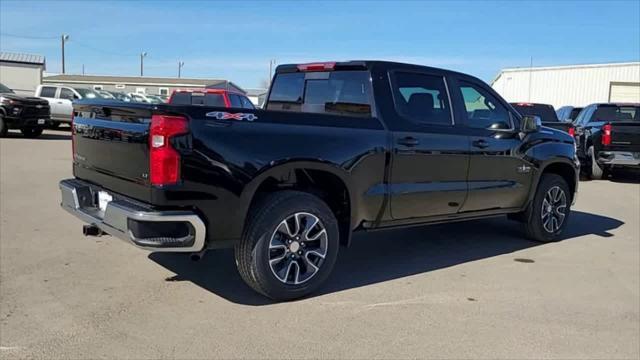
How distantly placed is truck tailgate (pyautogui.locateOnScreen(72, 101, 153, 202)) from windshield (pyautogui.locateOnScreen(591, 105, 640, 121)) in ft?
42.8

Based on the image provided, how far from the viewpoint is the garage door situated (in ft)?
122

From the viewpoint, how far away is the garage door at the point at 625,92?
3731cm

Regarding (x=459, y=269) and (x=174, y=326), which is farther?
(x=459, y=269)

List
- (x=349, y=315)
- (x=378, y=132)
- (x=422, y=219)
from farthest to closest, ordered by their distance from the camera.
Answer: (x=422, y=219)
(x=378, y=132)
(x=349, y=315)

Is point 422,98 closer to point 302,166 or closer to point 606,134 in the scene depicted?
point 302,166

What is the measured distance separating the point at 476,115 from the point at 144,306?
3.82 meters

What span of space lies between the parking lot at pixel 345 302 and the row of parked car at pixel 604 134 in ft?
20.7

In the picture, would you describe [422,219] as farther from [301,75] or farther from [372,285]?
[301,75]

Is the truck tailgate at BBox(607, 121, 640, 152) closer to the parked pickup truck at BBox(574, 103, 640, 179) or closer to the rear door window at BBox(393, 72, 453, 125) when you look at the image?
the parked pickup truck at BBox(574, 103, 640, 179)

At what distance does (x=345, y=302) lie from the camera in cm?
471

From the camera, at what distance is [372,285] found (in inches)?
204

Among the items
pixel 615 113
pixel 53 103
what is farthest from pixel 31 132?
pixel 615 113

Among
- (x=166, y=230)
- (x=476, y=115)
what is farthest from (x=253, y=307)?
(x=476, y=115)

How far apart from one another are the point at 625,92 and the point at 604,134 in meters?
28.4
